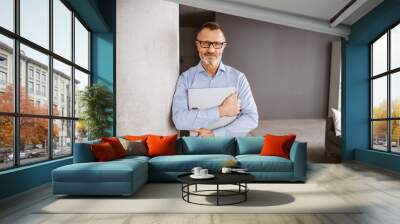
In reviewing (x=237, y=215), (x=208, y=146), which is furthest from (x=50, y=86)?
(x=237, y=215)

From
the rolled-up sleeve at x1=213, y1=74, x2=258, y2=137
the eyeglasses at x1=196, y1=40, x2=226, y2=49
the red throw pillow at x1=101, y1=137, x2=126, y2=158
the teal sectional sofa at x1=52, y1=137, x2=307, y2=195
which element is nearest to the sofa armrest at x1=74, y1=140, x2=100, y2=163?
the teal sectional sofa at x1=52, y1=137, x2=307, y2=195

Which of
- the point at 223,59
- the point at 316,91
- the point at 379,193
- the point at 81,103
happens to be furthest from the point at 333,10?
the point at 81,103

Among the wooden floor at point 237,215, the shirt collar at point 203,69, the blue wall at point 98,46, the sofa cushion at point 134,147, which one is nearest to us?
the wooden floor at point 237,215

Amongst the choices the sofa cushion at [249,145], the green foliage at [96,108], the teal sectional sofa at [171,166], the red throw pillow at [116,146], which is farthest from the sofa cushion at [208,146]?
the green foliage at [96,108]

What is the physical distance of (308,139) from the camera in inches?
352

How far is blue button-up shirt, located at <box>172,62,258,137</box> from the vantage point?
8258mm

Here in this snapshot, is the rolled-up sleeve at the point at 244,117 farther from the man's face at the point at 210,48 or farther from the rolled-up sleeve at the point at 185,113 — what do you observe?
the man's face at the point at 210,48

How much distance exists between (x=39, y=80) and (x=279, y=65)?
5.19 metres

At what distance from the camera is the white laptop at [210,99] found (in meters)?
8.25

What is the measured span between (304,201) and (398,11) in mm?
5145

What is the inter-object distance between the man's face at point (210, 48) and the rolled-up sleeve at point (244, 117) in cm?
71

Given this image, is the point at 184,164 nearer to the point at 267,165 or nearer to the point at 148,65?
the point at 267,165

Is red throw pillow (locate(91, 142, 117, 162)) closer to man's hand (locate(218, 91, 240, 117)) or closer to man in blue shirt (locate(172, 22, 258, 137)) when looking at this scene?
man in blue shirt (locate(172, 22, 258, 137))

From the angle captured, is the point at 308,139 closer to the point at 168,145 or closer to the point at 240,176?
the point at 168,145
